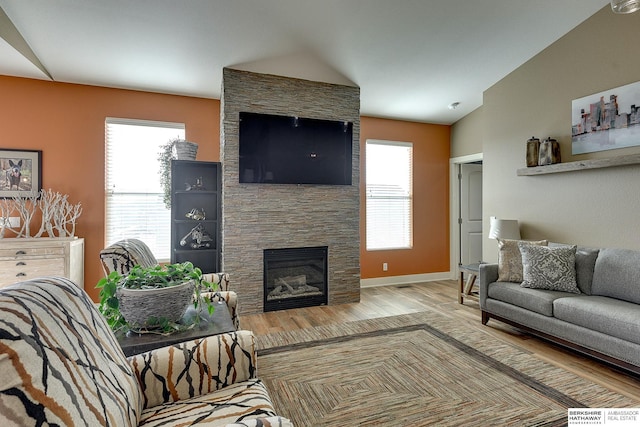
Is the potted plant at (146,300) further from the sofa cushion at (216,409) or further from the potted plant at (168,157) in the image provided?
the potted plant at (168,157)

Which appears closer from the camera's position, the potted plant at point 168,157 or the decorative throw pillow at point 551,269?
the decorative throw pillow at point 551,269

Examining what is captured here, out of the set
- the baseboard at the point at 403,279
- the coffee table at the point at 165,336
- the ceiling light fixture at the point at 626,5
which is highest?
the ceiling light fixture at the point at 626,5

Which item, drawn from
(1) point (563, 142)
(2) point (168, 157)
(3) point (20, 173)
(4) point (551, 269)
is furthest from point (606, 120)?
(3) point (20, 173)

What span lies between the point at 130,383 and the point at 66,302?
1.24ft

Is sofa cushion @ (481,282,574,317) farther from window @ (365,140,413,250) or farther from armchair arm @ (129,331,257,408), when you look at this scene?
armchair arm @ (129,331,257,408)

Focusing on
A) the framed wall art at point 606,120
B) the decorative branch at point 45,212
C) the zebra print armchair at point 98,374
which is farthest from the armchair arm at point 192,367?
the framed wall art at point 606,120

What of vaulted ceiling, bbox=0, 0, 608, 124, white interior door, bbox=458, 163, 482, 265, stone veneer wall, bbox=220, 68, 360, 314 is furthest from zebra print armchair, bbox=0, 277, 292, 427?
white interior door, bbox=458, 163, 482, 265

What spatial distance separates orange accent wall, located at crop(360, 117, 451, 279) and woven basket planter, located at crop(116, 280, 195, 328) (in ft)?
12.9

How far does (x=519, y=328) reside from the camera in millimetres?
3262

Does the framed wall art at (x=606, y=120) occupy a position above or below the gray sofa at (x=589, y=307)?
above

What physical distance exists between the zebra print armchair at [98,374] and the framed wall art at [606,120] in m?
3.82

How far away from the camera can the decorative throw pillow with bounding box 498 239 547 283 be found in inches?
135

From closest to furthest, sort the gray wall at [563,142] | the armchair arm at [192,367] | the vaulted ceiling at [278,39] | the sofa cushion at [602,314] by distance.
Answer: the armchair arm at [192,367]
the sofa cushion at [602,314]
the vaulted ceiling at [278,39]
the gray wall at [563,142]

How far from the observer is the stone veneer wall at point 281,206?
3861mm
